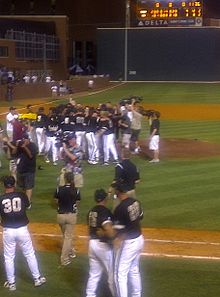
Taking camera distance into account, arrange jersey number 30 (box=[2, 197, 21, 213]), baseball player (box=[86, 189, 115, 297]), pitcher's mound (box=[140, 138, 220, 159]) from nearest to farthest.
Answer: baseball player (box=[86, 189, 115, 297]), jersey number 30 (box=[2, 197, 21, 213]), pitcher's mound (box=[140, 138, 220, 159])

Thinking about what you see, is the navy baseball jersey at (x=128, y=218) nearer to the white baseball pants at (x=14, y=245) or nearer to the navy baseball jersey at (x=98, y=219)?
the navy baseball jersey at (x=98, y=219)

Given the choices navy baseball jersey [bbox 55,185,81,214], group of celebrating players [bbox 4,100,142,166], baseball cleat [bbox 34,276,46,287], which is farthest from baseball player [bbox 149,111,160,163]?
baseball cleat [bbox 34,276,46,287]

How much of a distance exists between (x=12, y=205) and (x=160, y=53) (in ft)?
174

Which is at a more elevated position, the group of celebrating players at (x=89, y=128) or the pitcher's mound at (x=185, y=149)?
the group of celebrating players at (x=89, y=128)

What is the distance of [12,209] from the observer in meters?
8.14

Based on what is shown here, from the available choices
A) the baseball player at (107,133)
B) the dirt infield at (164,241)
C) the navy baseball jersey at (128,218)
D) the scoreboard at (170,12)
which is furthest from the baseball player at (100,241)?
the scoreboard at (170,12)

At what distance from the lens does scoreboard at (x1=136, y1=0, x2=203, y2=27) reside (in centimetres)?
5166

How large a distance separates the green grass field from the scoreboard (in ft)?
91.9

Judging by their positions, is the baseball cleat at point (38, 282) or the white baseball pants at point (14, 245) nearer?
the white baseball pants at point (14, 245)

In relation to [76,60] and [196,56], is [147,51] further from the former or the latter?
[76,60]

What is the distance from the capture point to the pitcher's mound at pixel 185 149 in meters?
19.9

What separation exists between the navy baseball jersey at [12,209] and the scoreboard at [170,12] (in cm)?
4566

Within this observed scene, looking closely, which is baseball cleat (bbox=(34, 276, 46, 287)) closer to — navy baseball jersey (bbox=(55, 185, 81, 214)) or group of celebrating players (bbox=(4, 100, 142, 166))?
navy baseball jersey (bbox=(55, 185, 81, 214))

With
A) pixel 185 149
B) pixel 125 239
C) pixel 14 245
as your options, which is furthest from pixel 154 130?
pixel 125 239
